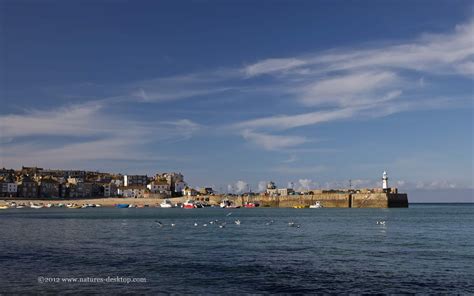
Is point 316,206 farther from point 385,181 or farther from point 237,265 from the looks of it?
point 237,265

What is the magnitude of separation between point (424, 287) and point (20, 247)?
3554 centimetres

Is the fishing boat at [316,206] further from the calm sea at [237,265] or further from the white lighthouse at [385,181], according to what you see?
the calm sea at [237,265]

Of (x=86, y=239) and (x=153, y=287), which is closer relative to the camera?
(x=153, y=287)

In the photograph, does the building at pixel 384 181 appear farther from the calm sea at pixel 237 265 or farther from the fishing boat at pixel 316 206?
the calm sea at pixel 237 265

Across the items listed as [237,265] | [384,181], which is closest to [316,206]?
[384,181]

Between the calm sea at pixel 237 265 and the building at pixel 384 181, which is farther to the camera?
the building at pixel 384 181

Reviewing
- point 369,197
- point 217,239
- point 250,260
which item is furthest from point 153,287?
point 369,197

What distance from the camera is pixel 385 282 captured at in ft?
97.8

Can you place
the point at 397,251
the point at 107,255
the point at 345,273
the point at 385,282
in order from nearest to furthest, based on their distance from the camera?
the point at 385,282, the point at 345,273, the point at 107,255, the point at 397,251

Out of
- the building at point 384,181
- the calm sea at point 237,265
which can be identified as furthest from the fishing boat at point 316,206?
the calm sea at point 237,265

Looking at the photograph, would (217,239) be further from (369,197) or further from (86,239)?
(369,197)

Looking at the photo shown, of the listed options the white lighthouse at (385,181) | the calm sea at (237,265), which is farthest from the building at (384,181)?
the calm sea at (237,265)

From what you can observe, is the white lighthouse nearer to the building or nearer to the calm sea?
the building

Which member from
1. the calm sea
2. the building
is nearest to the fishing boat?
the building
